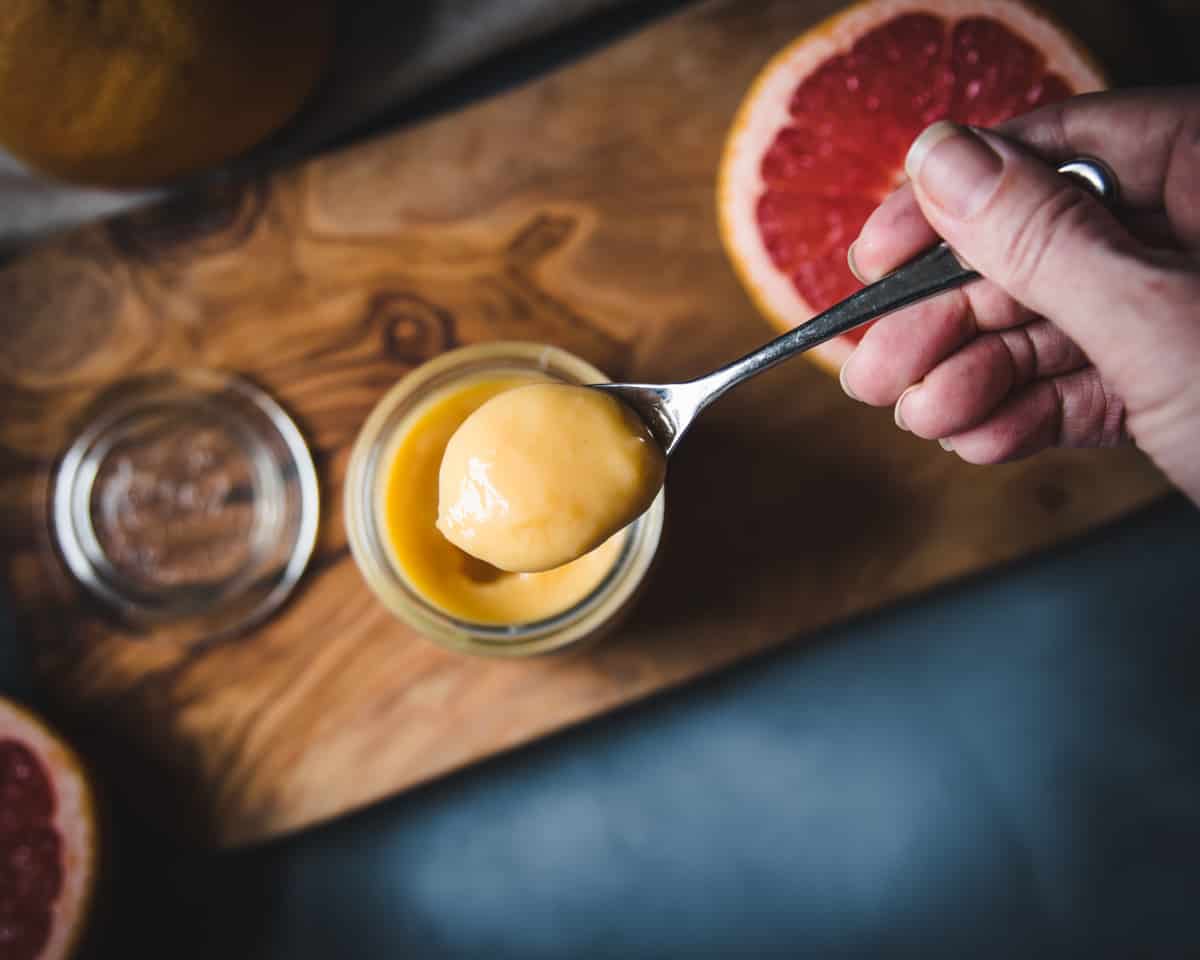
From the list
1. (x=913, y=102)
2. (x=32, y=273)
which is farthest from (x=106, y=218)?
(x=913, y=102)

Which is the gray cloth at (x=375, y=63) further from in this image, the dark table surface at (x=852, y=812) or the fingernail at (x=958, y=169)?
the fingernail at (x=958, y=169)

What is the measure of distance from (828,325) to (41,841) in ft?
2.84

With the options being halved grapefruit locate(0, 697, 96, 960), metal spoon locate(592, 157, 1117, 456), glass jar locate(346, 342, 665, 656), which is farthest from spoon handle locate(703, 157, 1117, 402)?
halved grapefruit locate(0, 697, 96, 960)

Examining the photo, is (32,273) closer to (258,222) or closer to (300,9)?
(258,222)

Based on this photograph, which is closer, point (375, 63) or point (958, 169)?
point (958, 169)

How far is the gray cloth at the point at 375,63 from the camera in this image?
3.34 ft

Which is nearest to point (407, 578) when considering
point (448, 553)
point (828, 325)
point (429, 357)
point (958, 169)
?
point (448, 553)

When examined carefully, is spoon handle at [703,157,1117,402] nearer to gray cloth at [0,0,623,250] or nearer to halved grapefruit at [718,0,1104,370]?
halved grapefruit at [718,0,1104,370]

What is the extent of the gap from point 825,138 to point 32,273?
806 millimetres

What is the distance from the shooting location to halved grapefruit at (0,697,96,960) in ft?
2.97

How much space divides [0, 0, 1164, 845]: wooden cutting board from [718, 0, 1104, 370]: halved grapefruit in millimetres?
59

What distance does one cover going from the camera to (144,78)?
788mm

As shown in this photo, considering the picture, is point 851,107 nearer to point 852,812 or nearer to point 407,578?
point 407,578

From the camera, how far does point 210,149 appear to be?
892mm
